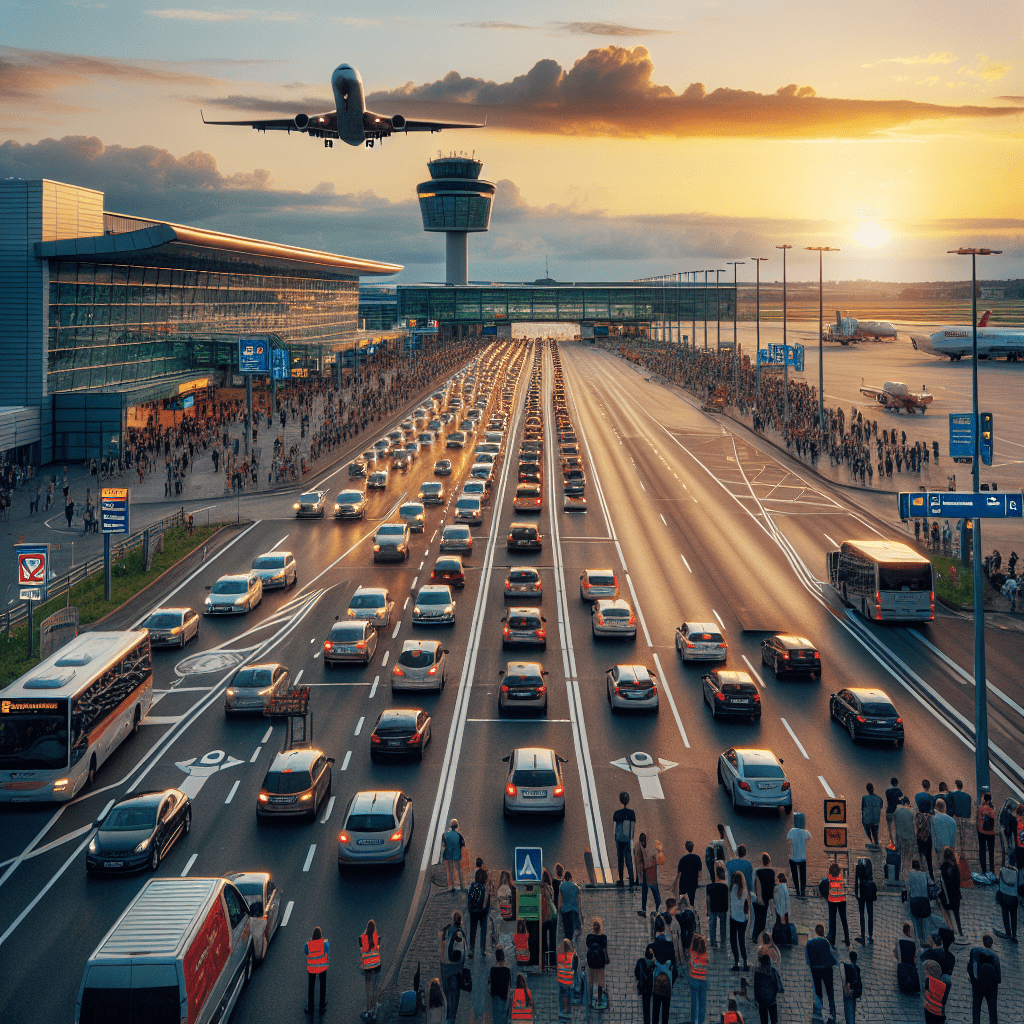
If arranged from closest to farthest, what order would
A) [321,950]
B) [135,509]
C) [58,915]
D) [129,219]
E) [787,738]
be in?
[321,950], [58,915], [787,738], [135,509], [129,219]

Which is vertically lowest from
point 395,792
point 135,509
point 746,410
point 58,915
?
point 58,915

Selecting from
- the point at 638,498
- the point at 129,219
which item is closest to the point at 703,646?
the point at 638,498

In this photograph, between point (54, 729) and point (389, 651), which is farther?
point (389, 651)

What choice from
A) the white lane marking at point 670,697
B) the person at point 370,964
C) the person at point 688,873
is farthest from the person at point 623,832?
the white lane marking at point 670,697

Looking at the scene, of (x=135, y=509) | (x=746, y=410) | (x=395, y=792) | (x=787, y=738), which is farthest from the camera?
(x=746, y=410)

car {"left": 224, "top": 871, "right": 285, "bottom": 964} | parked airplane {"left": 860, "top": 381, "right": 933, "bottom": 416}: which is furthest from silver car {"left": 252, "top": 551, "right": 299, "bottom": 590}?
parked airplane {"left": 860, "top": 381, "right": 933, "bottom": 416}

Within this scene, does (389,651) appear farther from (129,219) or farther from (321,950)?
(129,219)
